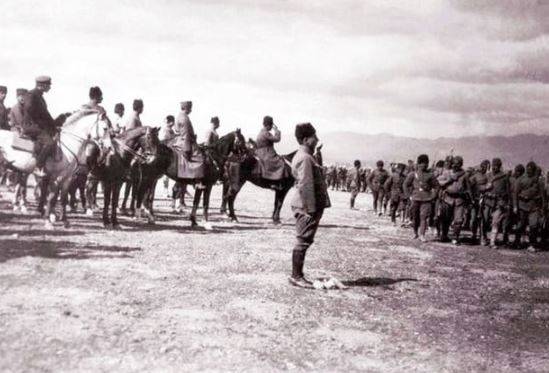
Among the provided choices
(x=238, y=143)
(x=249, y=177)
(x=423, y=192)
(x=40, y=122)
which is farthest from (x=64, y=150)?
(x=423, y=192)

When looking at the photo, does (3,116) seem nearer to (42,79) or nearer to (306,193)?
(42,79)

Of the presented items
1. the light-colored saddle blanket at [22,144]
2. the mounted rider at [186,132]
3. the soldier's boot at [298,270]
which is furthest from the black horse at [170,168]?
the soldier's boot at [298,270]

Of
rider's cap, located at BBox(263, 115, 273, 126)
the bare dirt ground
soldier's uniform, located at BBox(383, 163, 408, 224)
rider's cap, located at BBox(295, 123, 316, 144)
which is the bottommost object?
the bare dirt ground

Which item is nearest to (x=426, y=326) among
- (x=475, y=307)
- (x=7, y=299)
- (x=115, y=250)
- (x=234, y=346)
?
(x=475, y=307)

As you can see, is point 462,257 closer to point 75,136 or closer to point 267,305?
point 267,305

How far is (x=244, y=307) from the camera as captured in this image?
7328 millimetres

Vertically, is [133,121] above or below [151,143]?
above

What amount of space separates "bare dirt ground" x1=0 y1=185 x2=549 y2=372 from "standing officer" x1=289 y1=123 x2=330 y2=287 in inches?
27.5

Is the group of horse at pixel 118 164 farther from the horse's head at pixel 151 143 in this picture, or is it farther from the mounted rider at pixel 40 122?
the mounted rider at pixel 40 122

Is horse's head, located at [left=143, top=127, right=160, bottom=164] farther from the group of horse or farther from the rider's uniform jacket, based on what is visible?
the rider's uniform jacket

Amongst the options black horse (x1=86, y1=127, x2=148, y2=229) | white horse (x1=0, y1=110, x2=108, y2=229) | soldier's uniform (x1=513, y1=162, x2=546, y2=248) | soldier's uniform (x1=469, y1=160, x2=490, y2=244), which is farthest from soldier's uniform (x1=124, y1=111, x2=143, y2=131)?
soldier's uniform (x1=513, y1=162, x2=546, y2=248)

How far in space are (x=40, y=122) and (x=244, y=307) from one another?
6871 millimetres

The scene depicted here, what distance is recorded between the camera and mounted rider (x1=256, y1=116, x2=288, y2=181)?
54.2ft

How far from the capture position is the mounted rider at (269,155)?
16531 mm
